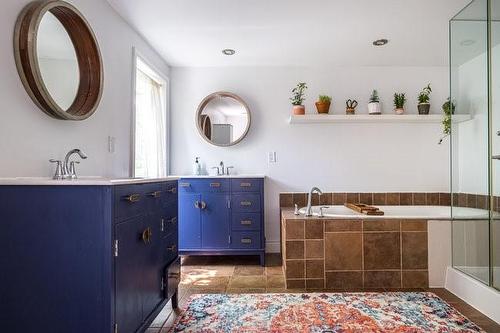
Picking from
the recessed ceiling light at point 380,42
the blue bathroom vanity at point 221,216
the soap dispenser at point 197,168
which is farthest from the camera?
the soap dispenser at point 197,168

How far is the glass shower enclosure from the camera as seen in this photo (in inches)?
86.4

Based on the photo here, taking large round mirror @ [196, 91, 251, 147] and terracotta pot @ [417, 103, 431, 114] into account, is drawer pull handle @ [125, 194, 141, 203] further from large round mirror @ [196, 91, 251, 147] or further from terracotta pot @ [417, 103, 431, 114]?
terracotta pot @ [417, 103, 431, 114]

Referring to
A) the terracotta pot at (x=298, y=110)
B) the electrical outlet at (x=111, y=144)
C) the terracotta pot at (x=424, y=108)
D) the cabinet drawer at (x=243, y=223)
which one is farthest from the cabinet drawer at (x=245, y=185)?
the terracotta pot at (x=424, y=108)

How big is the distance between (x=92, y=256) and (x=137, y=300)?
16.4 inches

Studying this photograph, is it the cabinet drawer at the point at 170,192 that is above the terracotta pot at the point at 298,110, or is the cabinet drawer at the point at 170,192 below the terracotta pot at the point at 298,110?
below

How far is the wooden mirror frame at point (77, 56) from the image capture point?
1.42m

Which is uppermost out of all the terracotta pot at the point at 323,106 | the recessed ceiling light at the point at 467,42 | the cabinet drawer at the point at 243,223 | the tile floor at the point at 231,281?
the recessed ceiling light at the point at 467,42

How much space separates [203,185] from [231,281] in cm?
100

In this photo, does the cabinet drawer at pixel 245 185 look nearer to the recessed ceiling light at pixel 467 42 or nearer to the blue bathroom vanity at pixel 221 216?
the blue bathroom vanity at pixel 221 216

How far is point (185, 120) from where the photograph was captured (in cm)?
372

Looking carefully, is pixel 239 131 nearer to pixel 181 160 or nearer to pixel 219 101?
pixel 219 101

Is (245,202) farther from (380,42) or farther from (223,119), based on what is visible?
(380,42)

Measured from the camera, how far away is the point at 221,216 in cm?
320

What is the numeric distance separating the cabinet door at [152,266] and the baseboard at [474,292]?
2141 mm
